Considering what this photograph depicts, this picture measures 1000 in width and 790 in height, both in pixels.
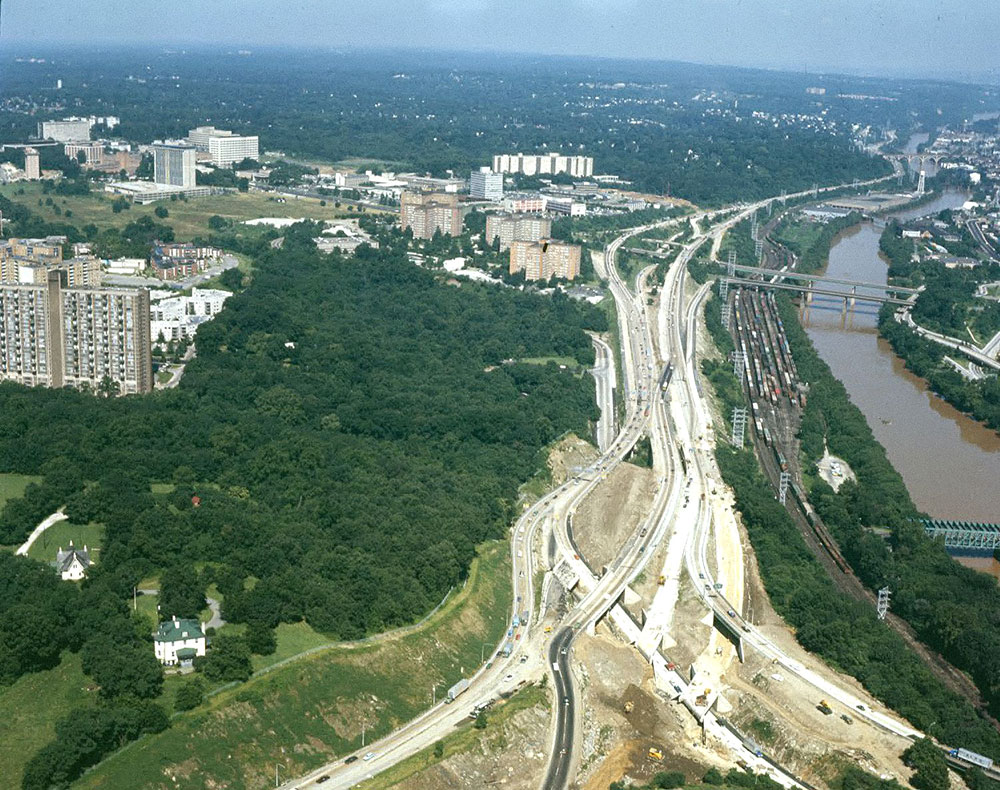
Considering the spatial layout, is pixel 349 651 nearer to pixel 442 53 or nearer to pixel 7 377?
pixel 7 377

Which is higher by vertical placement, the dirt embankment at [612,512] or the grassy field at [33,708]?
the grassy field at [33,708]

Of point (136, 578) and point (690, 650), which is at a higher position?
point (136, 578)

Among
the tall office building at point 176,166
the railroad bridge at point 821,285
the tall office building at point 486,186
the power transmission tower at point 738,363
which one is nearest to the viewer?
the power transmission tower at point 738,363

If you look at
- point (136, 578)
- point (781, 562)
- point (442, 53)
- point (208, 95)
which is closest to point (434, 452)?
point (781, 562)

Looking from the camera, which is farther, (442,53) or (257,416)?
(442,53)

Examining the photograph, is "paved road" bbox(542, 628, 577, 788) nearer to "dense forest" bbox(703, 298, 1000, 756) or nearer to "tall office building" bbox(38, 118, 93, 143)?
"dense forest" bbox(703, 298, 1000, 756)

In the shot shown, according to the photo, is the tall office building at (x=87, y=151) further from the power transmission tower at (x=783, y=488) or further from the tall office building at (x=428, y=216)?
the power transmission tower at (x=783, y=488)

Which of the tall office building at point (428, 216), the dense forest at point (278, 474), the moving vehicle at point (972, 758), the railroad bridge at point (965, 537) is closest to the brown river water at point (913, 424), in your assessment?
the railroad bridge at point (965, 537)
